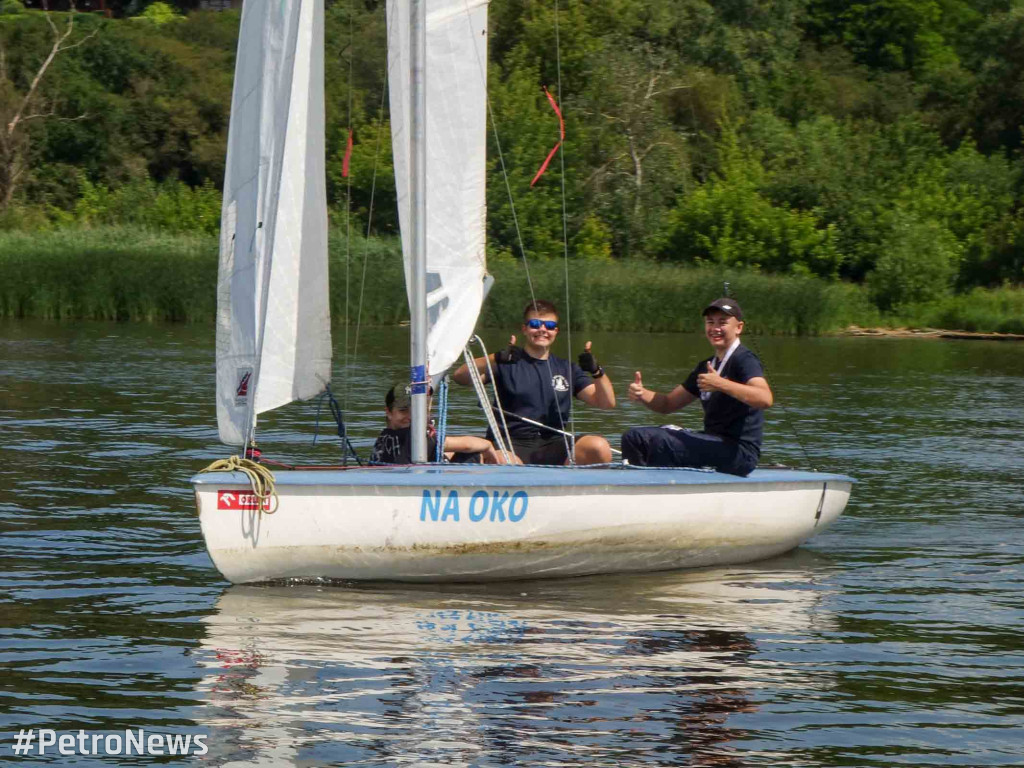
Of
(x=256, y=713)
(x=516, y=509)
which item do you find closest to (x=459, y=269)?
(x=516, y=509)

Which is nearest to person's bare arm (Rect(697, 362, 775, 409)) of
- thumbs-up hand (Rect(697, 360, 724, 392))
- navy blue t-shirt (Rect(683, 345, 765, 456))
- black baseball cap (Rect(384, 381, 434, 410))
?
thumbs-up hand (Rect(697, 360, 724, 392))

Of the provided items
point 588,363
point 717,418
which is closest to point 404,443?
point 588,363

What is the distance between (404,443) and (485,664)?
2.22 m

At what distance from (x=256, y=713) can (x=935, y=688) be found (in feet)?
9.85

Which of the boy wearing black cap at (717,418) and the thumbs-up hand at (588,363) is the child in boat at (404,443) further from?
the boy wearing black cap at (717,418)

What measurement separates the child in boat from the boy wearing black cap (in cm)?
88

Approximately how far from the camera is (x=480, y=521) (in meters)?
8.34

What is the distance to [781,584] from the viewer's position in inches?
362

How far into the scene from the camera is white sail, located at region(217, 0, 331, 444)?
8430 mm

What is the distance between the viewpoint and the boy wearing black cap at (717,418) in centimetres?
884

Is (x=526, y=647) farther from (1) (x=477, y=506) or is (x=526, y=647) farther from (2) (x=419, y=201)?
(2) (x=419, y=201)

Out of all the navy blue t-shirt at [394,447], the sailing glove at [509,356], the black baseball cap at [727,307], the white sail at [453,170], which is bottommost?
the navy blue t-shirt at [394,447]

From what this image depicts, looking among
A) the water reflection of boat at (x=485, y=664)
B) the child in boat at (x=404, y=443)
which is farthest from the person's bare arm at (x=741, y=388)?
the child in boat at (x=404, y=443)

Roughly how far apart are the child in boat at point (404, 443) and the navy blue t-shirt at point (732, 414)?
1.25m
